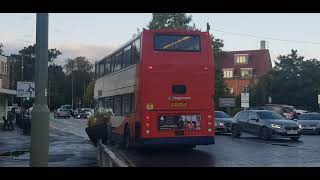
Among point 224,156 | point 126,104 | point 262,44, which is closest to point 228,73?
point 262,44

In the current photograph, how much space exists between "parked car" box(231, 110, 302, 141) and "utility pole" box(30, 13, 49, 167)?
712 inches

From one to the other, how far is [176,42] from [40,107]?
32.9 ft

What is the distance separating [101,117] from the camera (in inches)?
999

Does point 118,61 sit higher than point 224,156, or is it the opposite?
point 118,61

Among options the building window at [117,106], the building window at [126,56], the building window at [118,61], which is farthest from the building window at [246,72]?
the building window at [126,56]

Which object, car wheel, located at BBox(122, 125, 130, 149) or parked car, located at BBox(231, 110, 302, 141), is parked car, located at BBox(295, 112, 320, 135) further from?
car wheel, located at BBox(122, 125, 130, 149)

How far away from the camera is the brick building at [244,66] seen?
9775 centimetres

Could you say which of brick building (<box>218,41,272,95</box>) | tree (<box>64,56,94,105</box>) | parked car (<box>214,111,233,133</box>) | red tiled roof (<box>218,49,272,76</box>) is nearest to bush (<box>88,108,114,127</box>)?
parked car (<box>214,111,233,133</box>)

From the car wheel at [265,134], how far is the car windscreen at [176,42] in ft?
29.4

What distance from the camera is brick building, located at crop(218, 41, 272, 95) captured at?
9775cm

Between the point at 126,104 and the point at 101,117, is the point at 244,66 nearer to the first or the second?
the point at 101,117

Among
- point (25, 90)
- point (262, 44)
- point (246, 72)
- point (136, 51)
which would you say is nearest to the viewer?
point (136, 51)
